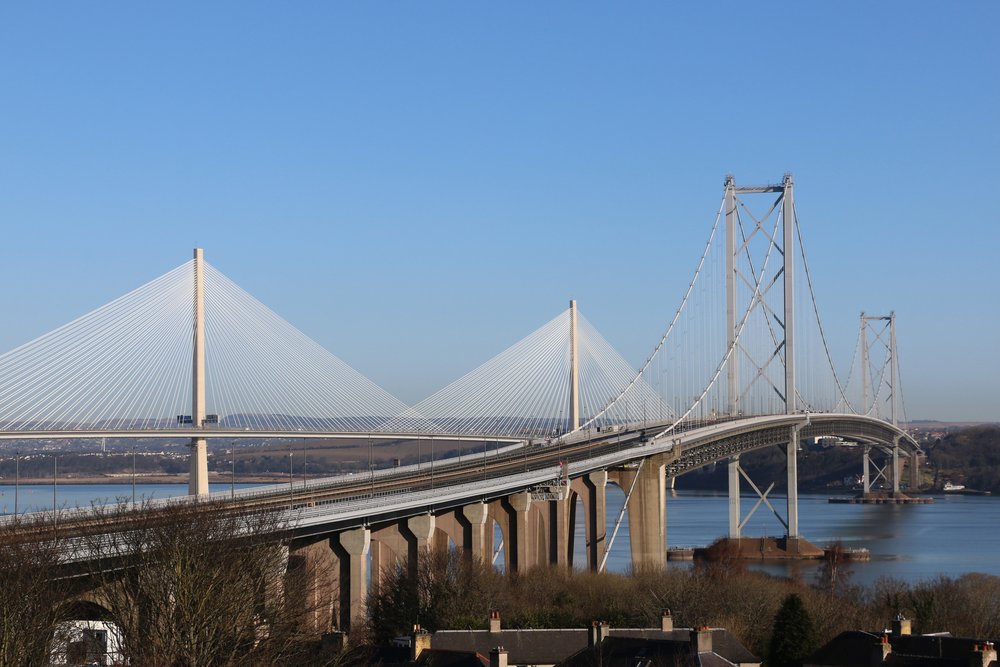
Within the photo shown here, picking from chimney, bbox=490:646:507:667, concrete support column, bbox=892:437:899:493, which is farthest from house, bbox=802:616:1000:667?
concrete support column, bbox=892:437:899:493

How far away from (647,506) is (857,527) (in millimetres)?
29024

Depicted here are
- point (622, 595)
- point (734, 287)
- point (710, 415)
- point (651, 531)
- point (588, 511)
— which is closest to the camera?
point (622, 595)

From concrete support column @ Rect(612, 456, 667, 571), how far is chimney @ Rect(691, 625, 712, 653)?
2743 centimetres

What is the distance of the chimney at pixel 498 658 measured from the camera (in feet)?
71.2

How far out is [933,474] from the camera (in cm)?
12425

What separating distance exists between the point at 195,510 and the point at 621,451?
23.8 m

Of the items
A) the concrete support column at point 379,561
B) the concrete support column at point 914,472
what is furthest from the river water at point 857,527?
the concrete support column at point 379,561

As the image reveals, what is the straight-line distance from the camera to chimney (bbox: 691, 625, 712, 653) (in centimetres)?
2148

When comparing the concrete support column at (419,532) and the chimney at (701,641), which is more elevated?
the concrete support column at (419,532)

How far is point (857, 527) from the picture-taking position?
75938mm

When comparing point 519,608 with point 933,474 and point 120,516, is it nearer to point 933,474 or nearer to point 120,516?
point 120,516

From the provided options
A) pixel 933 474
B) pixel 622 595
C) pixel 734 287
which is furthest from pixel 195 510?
pixel 933 474

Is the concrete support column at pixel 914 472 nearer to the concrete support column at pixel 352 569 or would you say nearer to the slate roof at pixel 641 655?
the concrete support column at pixel 352 569

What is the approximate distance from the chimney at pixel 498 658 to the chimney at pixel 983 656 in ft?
19.6
